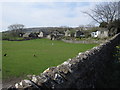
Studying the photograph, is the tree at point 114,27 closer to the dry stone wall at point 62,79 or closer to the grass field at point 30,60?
the grass field at point 30,60

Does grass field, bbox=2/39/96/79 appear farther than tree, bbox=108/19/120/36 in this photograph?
Answer: No

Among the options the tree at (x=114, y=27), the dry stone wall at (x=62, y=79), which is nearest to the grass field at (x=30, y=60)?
the dry stone wall at (x=62, y=79)

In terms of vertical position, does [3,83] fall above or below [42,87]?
below

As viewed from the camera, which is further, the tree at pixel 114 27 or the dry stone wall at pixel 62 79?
the tree at pixel 114 27

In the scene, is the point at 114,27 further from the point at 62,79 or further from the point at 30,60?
the point at 62,79

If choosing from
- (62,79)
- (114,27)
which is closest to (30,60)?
(62,79)

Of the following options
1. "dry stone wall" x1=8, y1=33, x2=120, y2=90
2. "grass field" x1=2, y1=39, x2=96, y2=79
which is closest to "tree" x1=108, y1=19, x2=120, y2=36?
"grass field" x1=2, y1=39, x2=96, y2=79

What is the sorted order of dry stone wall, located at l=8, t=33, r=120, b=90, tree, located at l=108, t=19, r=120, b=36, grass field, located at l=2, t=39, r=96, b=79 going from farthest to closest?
tree, located at l=108, t=19, r=120, b=36 < grass field, located at l=2, t=39, r=96, b=79 < dry stone wall, located at l=8, t=33, r=120, b=90

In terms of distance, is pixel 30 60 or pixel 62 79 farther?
pixel 30 60

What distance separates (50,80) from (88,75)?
2.32m

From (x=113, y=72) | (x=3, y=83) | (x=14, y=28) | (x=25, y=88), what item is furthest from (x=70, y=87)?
(x=14, y=28)

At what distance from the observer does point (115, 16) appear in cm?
4700

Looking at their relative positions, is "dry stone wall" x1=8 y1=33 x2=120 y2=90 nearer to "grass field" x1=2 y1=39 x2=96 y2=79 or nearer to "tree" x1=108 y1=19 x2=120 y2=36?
"grass field" x1=2 y1=39 x2=96 y2=79

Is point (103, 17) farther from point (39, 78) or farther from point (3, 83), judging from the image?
point (39, 78)
